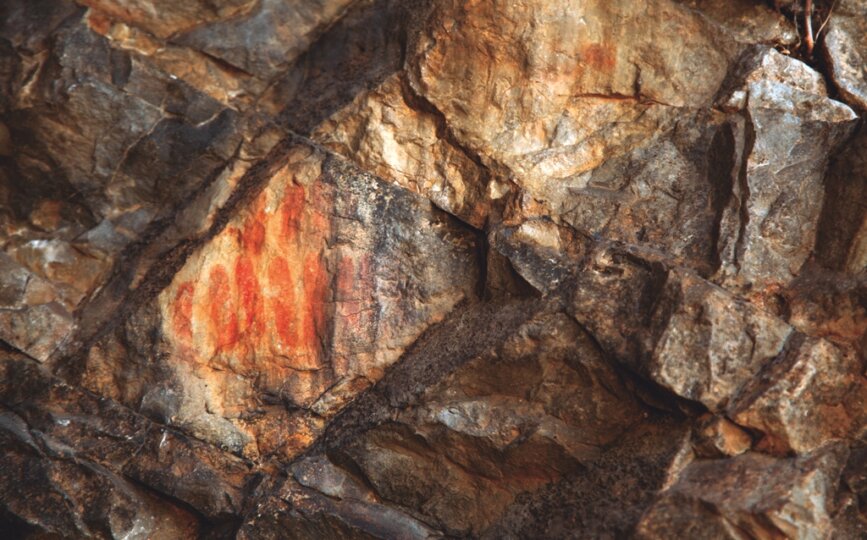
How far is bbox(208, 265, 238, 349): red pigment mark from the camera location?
5234mm

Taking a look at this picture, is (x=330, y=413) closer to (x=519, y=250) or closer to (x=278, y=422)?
(x=278, y=422)

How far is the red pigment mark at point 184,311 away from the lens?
204 inches

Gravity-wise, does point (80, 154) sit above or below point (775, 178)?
above

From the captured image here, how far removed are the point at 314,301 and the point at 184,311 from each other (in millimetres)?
741

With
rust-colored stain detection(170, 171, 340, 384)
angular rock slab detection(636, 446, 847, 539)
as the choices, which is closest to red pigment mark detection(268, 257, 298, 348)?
rust-colored stain detection(170, 171, 340, 384)

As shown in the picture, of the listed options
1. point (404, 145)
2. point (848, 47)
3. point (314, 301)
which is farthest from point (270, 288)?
point (848, 47)

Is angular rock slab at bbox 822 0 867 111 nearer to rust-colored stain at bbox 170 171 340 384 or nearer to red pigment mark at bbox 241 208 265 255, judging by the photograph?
rust-colored stain at bbox 170 171 340 384

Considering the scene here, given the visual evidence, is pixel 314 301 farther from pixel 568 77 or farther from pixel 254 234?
pixel 568 77

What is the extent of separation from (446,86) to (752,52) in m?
1.73

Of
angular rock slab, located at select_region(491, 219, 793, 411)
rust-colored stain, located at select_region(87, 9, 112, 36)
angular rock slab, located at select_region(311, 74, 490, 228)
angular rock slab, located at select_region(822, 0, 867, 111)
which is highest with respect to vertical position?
rust-colored stain, located at select_region(87, 9, 112, 36)

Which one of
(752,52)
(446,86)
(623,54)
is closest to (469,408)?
(446,86)

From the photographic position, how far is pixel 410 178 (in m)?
5.29

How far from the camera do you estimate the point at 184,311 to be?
520 centimetres

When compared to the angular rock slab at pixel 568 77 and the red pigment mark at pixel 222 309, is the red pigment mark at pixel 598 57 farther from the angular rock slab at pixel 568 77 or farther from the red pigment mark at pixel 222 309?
the red pigment mark at pixel 222 309
